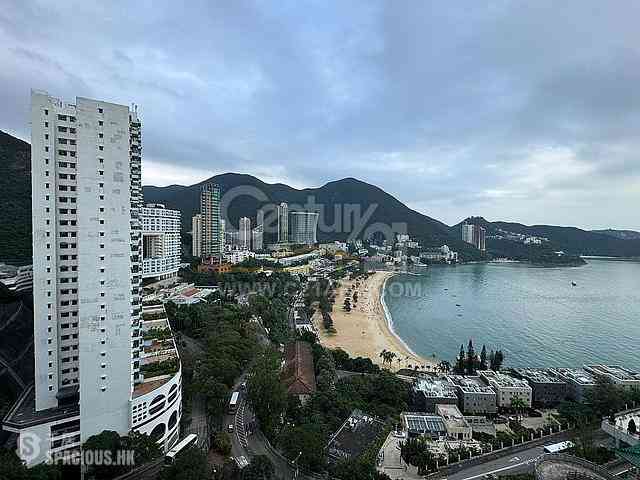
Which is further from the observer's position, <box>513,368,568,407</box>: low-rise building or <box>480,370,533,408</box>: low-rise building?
<box>513,368,568,407</box>: low-rise building

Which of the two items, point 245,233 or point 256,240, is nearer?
point 245,233

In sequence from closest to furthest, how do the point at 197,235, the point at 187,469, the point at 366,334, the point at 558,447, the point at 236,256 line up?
the point at 187,469
the point at 558,447
the point at 366,334
the point at 197,235
the point at 236,256

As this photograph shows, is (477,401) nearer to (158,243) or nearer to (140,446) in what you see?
(140,446)

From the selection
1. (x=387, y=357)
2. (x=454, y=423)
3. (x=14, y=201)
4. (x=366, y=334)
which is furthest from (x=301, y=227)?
(x=454, y=423)

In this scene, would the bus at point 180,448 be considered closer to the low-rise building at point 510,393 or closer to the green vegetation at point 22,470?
the green vegetation at point 22,470

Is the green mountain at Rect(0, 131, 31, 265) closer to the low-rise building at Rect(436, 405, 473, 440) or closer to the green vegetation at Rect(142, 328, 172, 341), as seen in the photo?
the green vegetation at Rect(142, 328, 172, 341)

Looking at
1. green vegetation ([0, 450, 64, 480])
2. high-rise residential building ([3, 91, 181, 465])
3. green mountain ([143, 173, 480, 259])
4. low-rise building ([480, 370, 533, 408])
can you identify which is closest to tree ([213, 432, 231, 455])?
high-rise residential building ([3, 91, 181, 465])

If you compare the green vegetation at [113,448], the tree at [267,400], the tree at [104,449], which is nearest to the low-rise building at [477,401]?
the tree at [267,400]
